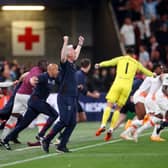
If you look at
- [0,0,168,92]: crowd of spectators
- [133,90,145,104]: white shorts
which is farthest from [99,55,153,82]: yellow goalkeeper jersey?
[0,0,168,92]: crowd of spectators

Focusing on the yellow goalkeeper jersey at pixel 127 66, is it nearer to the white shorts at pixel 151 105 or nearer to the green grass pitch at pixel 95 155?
the white shorts at pixel 151 105

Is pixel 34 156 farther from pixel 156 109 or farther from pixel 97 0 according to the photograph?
pixel 97 0

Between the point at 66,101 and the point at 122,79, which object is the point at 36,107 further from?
the point at 122,79

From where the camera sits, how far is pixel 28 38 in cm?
3588

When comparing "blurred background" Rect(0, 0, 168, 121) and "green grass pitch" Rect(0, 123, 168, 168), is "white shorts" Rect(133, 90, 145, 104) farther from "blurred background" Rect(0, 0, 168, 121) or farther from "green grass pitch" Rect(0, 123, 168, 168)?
"blurred background" Rect(0, 0, 168, 121)

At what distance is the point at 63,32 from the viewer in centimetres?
3634

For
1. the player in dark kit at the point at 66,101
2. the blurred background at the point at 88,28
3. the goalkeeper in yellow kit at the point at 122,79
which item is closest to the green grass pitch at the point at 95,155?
the player in dark kit at the point at 66,101

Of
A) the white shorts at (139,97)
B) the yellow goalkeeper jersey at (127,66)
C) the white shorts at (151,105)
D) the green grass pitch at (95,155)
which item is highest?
the yellow goalkeeper jersey at (127,66)

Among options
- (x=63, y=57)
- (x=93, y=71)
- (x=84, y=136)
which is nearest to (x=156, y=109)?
(x=84, y=136)

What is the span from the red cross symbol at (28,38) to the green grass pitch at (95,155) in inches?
515

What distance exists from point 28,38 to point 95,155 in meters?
18.0

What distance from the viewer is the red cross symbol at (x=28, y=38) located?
35.8 metres

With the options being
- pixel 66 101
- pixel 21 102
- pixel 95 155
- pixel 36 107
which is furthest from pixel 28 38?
pixel 95 155

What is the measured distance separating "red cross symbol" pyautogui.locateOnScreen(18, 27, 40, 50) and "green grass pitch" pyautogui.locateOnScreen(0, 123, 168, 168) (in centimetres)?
1309
